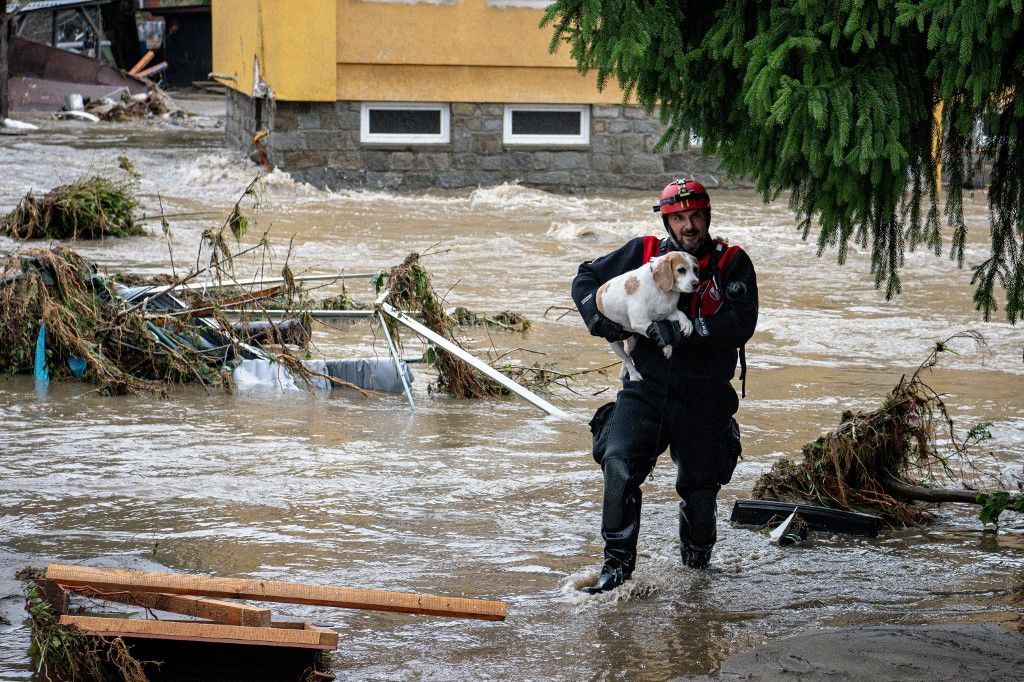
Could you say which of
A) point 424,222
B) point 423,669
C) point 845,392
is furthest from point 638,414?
point 424,222

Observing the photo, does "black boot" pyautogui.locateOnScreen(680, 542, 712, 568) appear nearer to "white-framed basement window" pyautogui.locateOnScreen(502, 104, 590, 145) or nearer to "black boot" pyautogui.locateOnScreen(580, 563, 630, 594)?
"black boot" pyautogui.locateOnScreen(580, 563, 630, 594)

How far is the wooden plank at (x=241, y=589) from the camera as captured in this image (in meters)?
4.30

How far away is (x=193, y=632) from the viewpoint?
4250 millimetres

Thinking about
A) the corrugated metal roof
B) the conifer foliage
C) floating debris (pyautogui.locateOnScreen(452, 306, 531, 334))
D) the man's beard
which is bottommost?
floating debris (pyautogui.locateOnScreen(452, 306, 531, 334))

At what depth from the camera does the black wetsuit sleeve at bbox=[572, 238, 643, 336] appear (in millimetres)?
5363

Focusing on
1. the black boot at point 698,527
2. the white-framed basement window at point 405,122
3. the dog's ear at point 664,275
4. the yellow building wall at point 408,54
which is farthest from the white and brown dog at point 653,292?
the white-framed basement window at point 405,122

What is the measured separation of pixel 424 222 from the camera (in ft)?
58.5

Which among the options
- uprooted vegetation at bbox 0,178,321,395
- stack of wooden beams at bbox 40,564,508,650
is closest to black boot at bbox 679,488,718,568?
stack of wooden beams at bbox 40,564,508,650

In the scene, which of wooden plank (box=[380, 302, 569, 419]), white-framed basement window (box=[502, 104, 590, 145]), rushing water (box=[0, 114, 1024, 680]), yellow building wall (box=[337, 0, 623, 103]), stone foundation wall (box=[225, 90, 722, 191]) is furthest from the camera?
white-framed basement window (box=[502, 104, 590, 145])

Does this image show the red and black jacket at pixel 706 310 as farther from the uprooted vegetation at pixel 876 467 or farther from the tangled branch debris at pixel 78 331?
the tangled branch debris at pixel 78 331

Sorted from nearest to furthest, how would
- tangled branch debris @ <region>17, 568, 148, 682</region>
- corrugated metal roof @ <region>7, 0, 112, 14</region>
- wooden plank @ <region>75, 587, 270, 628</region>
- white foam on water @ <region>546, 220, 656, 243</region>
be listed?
tangled branch debris @ <region>17, 568, 148, 682</region>, wooden plank @ <region>75, 587, 270, 628</region>, white foam on water @ <region>546, 220, 656, 243</region>, corrugated metal roof @ <region>7, 0, 112, 14</region>

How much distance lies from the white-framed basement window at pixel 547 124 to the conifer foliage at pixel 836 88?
15.6 m

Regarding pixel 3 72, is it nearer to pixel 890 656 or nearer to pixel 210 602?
pixel 210 602

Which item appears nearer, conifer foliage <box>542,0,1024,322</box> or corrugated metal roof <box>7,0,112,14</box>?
conifer foliage <box>542,0,1024,322</box>
